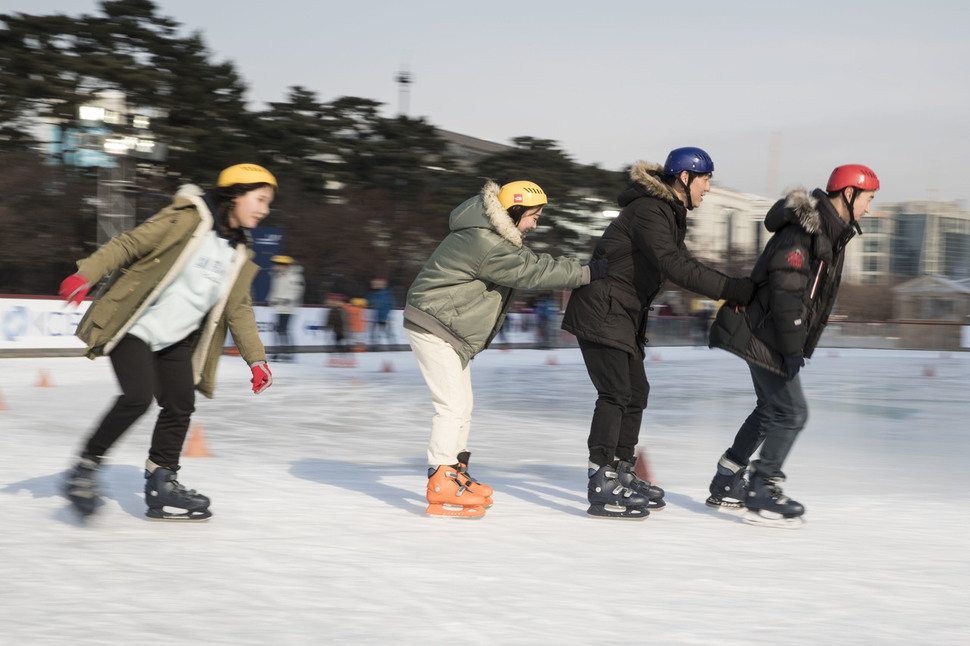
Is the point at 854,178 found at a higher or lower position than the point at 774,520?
higher

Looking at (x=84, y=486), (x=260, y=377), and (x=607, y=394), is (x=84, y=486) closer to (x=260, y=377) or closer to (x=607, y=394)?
(x=260, y=377)

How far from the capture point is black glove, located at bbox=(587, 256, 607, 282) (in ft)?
15.4

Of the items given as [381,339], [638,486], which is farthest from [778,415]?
[381,339]

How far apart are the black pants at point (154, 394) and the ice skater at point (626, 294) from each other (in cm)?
172

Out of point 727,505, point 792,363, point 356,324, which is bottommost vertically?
point 356,324

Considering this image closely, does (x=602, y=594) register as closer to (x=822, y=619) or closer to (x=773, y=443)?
(x=822, y=619)

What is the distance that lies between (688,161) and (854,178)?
71cm

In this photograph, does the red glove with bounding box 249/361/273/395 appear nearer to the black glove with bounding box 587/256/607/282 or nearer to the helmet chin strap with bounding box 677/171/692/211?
the black glove with bounding box 587/256/607/282

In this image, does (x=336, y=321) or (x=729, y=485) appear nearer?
(x=729, y=485)

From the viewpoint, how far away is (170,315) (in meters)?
4.36

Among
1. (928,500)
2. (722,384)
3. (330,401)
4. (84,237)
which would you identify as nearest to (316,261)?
(84,237)

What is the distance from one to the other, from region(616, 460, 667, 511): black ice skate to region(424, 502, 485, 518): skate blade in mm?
692

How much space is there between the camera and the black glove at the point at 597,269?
4.70 metres

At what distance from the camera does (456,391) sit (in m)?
4.84
